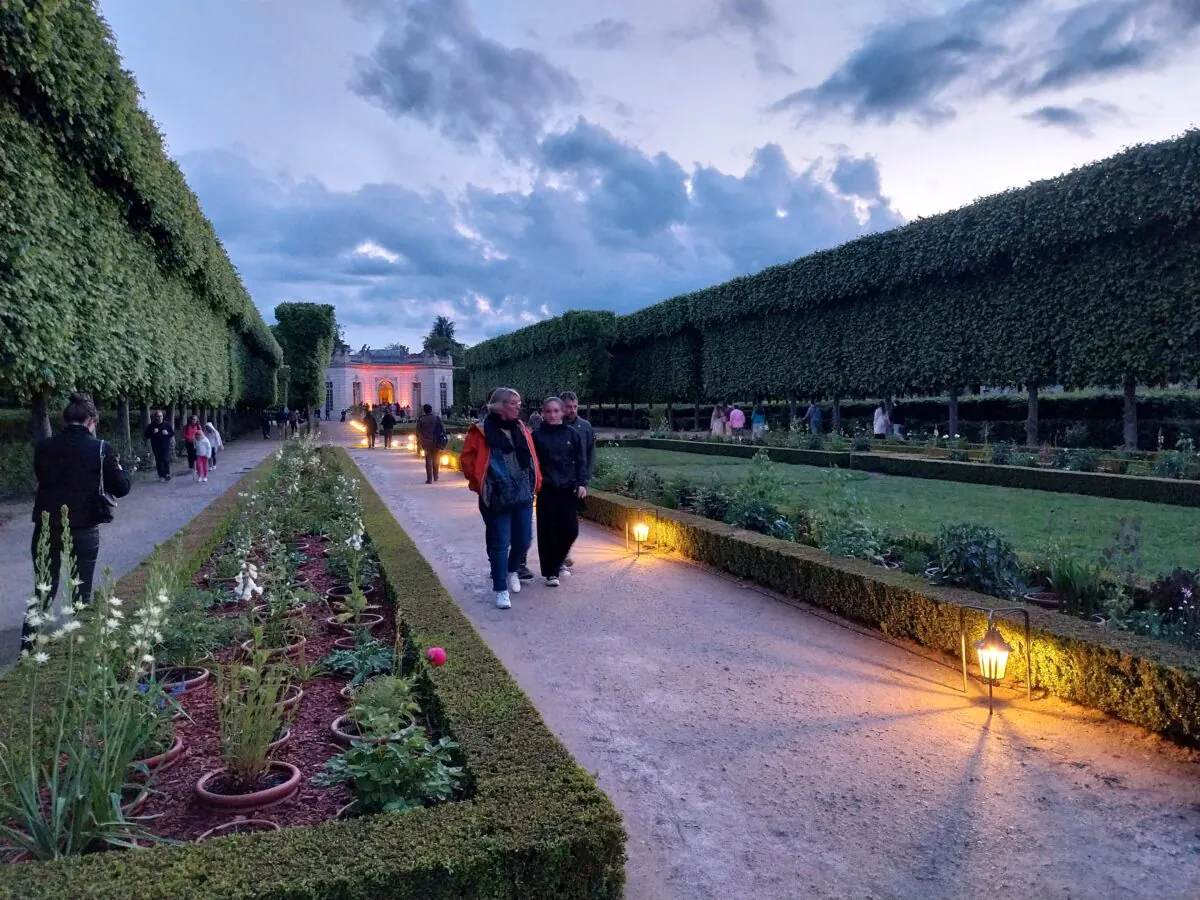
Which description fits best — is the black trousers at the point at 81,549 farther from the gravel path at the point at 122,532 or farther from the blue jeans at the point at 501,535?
the blue jeans at the point at 501,535

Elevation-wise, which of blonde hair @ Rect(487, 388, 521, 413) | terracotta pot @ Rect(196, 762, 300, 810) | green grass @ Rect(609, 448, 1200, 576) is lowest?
terracotta pot @ Rect(196, 762, 300, 810)

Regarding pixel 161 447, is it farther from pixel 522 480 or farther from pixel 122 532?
pixel 522 480

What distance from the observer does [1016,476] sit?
13.2 metres

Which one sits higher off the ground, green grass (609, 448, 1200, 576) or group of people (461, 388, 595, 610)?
group of people (461, 388, 595, 610)

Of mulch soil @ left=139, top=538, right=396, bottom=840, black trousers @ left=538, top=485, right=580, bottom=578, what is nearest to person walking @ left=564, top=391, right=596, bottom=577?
black trousers @ left=538, top=485, right=580, bottom=578

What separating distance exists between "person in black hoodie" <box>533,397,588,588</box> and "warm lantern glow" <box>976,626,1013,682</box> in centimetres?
329

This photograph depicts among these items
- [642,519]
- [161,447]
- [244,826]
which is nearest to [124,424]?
[161,447]

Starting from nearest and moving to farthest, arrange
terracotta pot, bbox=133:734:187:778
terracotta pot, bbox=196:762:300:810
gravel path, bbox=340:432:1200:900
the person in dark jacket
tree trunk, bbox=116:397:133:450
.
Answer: gravel path, bbox=340:432:1200:900 < terracotta pot, bbox=196:762:300:810 < terracotta pot, bbox=133:734:187:778 < the person in dark jacket < tree trunk, bbox=116:397:133:450

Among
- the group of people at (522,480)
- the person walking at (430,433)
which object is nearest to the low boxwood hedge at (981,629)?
the group of people at (522,480)

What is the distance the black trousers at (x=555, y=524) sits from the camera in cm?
654

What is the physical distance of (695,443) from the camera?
24.2 meters

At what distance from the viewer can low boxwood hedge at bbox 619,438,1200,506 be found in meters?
10.9

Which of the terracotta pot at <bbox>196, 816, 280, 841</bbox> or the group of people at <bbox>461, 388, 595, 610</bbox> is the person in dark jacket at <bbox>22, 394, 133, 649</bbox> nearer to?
the group of people at <bbox>461, 388, 595, 610</bbox>

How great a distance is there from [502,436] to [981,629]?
131 inches
